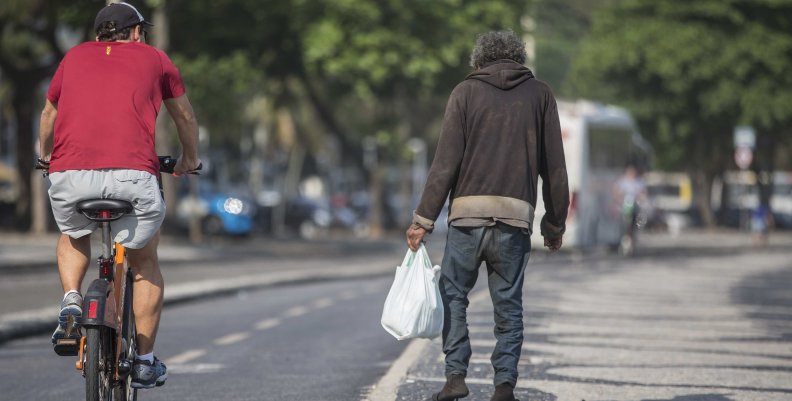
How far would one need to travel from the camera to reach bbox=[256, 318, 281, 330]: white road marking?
524 inches

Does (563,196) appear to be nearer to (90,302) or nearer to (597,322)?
(90,302)

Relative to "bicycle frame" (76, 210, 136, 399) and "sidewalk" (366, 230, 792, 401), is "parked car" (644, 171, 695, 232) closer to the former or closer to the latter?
"sidewalk" (366, 230, 792, 401)

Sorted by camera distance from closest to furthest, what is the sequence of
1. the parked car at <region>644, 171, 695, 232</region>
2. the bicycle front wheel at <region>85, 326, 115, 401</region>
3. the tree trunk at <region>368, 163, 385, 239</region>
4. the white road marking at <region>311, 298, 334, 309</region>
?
1. the bicycle front wheel at <region>85, 326, 115, 401</region>
2. the white road marking at <region>311, 298, 334, 309</region>
3. the tree trunk at <region>368, 163, 385, 239</region>
4. the parked car at <region>644, 171, 695, 232</region>

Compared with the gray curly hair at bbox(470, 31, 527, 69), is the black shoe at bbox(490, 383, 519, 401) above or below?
below

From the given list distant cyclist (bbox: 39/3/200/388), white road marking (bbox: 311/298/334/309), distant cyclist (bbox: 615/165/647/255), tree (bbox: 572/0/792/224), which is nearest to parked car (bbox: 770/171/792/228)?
tree (bbox: 572/0/792/224)

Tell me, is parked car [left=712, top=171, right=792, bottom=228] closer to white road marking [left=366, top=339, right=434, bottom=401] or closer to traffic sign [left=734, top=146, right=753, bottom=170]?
traffic sign [left=734, top=146, right=753, bottom=170]

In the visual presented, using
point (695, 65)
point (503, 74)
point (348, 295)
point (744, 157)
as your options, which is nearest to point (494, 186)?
point (503, 74)

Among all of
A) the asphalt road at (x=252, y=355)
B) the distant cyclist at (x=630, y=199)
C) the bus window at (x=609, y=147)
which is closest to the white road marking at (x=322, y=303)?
the asphalt road at (x=252, y=355)

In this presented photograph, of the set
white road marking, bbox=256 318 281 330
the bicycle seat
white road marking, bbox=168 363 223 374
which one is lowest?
white road marking, bbox=256 318 281 330

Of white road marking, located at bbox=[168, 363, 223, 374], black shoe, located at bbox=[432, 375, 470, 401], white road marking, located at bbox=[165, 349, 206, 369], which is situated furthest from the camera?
white road marking, located at bbox=[165, 349, 206, 369]

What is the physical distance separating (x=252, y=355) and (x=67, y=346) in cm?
480

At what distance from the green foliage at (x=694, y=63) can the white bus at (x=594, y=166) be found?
71.2ft

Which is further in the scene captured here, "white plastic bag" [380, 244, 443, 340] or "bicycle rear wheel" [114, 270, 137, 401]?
"white plastic bag" [380, 244, 443, 340]

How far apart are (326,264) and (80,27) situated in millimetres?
10661
